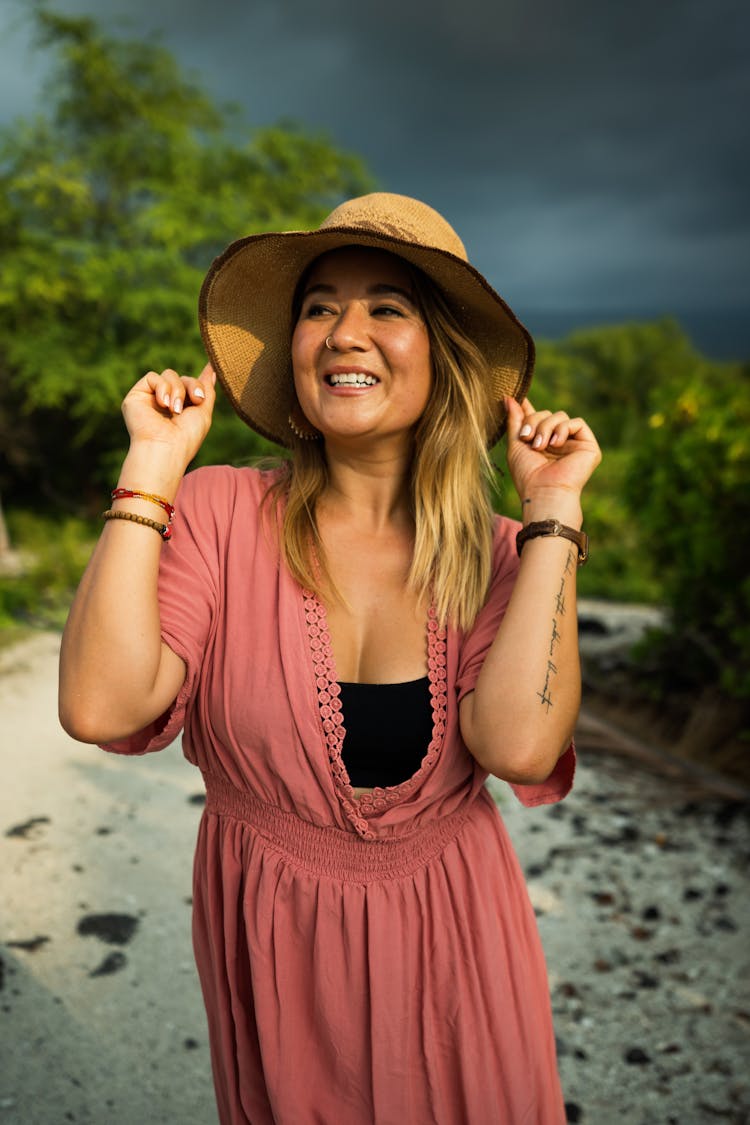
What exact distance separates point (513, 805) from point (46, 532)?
9.06 m

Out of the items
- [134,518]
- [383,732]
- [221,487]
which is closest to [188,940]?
[383,732]

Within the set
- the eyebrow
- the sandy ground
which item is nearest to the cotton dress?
the eyebrow

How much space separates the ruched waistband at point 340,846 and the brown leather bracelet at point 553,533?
616mm

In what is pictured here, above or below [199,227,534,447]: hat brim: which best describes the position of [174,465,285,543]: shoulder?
below

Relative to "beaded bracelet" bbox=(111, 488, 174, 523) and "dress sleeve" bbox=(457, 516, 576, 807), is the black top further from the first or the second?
"beaded bracelet" bbox=(111, 488, 174, 523)

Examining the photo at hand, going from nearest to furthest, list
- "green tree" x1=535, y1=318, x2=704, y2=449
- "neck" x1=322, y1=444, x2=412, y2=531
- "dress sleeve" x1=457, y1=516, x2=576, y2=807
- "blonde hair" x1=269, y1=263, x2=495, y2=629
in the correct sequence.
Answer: "dress sleeve" x1=457, y1=516, x2=576, y2=807 → "blonde hair" x1=269, y1=263, x2=495, y2=629 → "neck" x1=322, y1=444, x2=412, y2=531 → "green tree" x1=535, y1=318, x2=704, y2=449

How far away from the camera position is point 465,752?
1701mm

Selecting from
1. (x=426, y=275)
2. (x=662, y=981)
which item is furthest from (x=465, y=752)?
(x=662, y=981)

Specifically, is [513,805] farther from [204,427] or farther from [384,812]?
[204,427]

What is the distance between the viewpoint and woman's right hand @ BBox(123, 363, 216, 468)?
1.64m

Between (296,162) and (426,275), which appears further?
(296,162)

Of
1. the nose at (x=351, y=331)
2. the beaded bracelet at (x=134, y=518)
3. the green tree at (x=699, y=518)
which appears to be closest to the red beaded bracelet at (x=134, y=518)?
the beaded bracelet at (x=134, y=518)

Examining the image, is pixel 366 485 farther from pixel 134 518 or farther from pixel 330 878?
pixel 330 878

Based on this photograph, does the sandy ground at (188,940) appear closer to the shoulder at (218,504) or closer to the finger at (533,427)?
the shoulder at (218,504)
